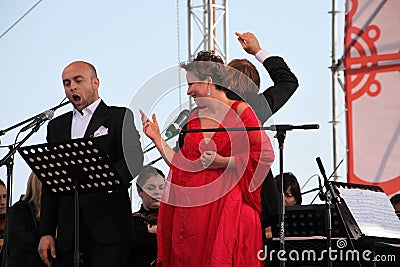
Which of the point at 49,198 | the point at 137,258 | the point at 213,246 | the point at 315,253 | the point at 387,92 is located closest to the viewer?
the point at 213,246

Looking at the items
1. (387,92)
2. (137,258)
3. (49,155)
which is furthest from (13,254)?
(387,92)

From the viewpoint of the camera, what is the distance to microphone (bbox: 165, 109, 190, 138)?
15.6ft

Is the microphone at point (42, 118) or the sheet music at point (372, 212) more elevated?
the microphone at point (42, 118)

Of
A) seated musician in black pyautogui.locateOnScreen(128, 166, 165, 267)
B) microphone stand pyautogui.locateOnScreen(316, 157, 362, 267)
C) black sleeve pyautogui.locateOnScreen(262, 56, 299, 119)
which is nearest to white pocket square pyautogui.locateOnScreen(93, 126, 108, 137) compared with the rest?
black sleeve pyautogui.locateOnScreen(262, 56, 299, 119)

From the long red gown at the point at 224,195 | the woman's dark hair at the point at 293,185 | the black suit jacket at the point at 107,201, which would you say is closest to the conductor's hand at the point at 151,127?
the long red gown at the point at 224,195

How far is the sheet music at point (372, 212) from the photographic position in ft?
15.5

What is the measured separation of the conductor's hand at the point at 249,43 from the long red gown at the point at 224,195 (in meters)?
0.51

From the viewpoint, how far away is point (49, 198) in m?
5.23

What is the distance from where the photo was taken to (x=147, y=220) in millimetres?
6344

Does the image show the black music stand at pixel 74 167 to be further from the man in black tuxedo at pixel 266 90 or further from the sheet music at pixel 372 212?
the sheet music at pixel 372 212

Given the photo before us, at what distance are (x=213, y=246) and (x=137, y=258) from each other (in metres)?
1.65

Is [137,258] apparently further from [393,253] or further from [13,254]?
[393,253]

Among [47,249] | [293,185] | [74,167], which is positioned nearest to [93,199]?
[74,167]

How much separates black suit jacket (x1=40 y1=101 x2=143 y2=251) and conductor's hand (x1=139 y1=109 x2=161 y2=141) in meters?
0.40
